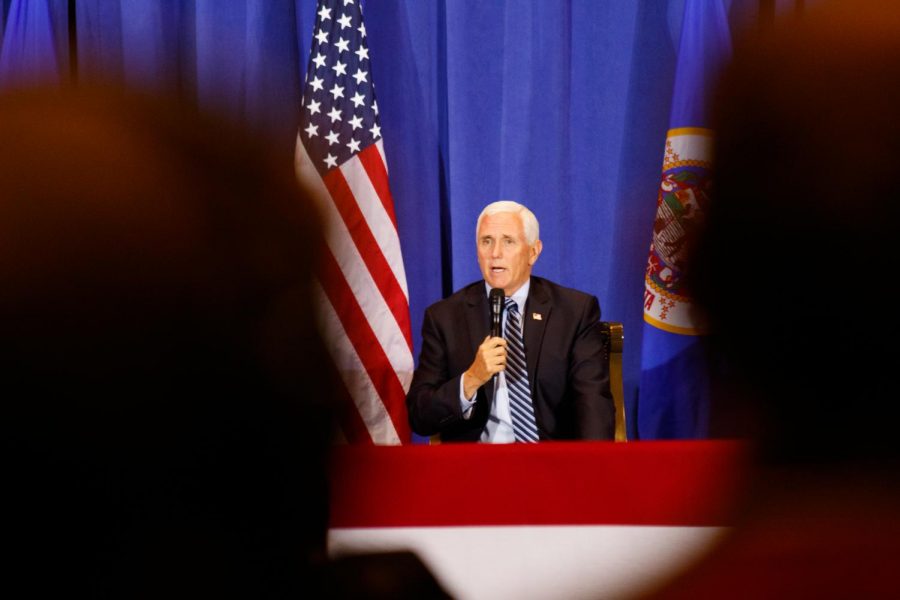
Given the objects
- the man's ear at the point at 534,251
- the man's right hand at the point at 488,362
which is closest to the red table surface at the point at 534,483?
the man's right hand at the point at 488,362

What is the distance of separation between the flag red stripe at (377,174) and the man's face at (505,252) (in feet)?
2.25

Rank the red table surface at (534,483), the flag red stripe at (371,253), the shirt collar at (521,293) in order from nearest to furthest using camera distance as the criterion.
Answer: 1. the red table surface at (534,483)
2. the shirt collar at (521,293)
3. the flag red stripe at (371,253)

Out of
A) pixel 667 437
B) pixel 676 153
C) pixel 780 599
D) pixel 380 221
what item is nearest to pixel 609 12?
pixel 676 153

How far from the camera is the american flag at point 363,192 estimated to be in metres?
3.46

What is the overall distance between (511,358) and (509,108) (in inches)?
65.3

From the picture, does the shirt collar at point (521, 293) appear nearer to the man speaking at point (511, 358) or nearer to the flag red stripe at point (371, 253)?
the man speaking at point (511, 358)

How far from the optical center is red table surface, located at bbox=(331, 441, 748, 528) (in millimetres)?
1052

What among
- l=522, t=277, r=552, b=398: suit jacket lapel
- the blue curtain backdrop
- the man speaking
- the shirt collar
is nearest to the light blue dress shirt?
the man speaking

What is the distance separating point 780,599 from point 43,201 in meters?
0.45

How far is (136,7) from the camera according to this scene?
4.02 m

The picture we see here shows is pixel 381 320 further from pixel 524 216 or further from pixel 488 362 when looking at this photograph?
pixel 488 362

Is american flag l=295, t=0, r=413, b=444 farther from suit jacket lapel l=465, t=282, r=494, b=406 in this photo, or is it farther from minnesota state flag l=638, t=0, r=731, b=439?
minnesota state flag l=638, t=0, r=731, b=439

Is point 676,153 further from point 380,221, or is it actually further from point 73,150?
point 73,150

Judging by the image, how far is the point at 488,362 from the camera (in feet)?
8.04
